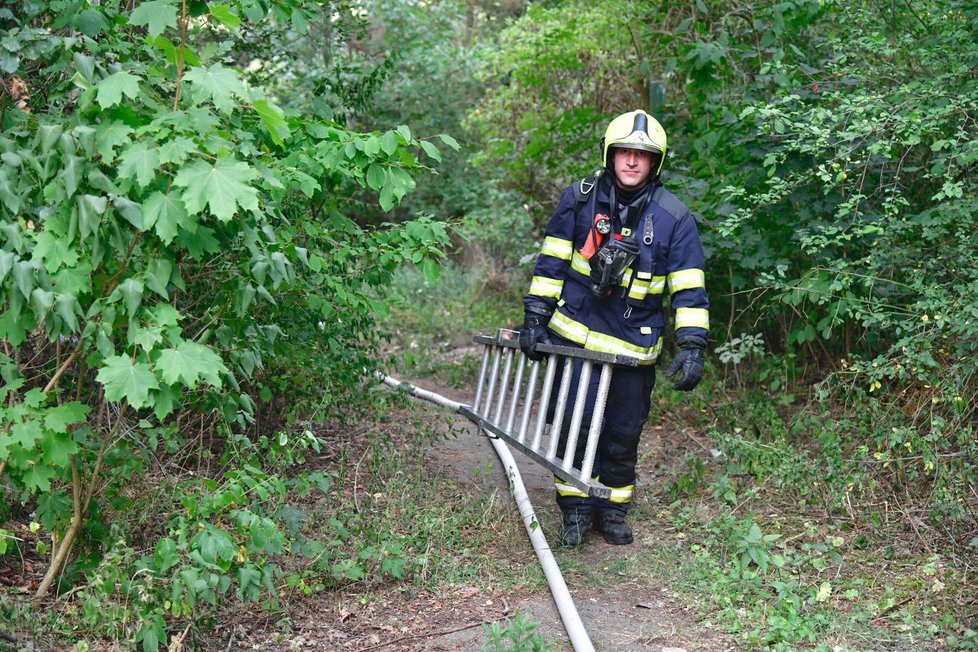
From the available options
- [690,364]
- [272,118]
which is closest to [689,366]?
[690,364]

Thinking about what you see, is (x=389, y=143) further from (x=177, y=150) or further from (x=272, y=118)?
(x=177, y=150)

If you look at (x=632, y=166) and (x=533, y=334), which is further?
(x=533, y=334)

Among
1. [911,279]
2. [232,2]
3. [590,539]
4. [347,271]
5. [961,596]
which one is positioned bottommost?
[590,539]

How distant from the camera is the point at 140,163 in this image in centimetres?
310

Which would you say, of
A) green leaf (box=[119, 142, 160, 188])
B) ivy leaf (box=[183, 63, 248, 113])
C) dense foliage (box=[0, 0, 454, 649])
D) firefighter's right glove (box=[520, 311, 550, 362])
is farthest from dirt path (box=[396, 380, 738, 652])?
ivy leaf (box=[183, 63, 248, 113])

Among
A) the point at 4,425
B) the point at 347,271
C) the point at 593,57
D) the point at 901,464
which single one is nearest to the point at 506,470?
the point at 347,271

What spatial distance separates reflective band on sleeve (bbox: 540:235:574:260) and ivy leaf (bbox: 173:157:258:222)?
2.70 m

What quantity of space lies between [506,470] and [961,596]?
2.92 metres

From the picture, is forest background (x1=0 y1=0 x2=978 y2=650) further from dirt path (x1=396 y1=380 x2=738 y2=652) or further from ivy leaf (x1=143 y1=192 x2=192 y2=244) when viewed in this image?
dirt path (x1=396 y1=380 x2=738 y2=652)

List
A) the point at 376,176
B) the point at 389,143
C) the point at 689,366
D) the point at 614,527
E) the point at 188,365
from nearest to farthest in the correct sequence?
1. the point at 188,365
2. the point at 389,143
3. the point at 376,176
4. the point at 689,366
5. the point at 614,527

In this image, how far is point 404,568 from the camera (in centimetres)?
479

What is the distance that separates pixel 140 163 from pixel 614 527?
3486 millimetres

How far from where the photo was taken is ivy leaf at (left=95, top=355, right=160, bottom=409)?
317cm

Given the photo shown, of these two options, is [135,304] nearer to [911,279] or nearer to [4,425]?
[4,425]
